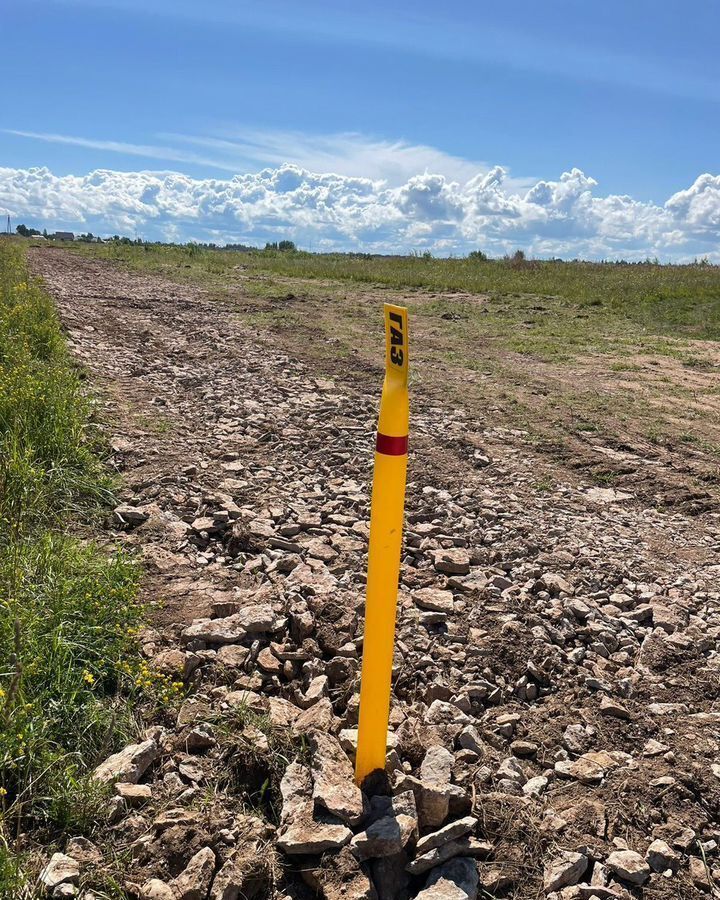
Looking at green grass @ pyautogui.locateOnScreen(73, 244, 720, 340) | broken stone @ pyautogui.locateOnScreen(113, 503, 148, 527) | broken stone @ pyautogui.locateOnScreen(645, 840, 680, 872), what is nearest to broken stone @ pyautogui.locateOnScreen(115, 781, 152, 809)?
broken stone @ pyautogui.locateOnScreen(645, 840, 680, 872)

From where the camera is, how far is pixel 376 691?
2.48 meters

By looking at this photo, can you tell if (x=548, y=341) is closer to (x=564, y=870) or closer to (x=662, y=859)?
(x=662, y=859)

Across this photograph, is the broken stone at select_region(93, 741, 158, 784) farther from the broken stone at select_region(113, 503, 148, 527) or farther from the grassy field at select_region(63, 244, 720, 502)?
the grassy field at select_region(63, 244, 720, 502)

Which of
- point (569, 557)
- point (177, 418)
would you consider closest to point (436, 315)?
point (177, 418)

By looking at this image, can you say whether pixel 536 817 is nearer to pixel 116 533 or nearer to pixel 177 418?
pixel 116 533

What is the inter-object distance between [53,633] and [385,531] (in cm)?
169

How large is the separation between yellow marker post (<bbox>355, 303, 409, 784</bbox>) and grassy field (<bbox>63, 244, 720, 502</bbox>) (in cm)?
383

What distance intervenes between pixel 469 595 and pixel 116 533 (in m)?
2.20

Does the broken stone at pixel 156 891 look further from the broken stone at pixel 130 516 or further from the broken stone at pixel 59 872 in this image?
the broken stone at pixel 130 516

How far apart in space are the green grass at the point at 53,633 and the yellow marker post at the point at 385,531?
0.97 meters

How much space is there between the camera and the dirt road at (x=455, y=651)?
96.4 inches

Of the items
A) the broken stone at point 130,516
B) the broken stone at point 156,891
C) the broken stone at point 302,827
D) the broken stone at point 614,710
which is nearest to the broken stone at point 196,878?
the broken stone at point 156,891

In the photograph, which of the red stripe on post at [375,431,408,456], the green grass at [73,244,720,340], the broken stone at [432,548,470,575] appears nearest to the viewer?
the red stripe on post at [375,431,408,456]

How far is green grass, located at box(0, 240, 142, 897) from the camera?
248 cm
